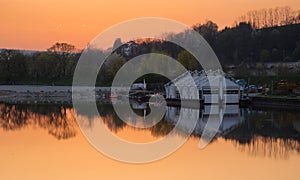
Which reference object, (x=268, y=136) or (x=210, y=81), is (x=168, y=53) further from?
(x=268, y=136)

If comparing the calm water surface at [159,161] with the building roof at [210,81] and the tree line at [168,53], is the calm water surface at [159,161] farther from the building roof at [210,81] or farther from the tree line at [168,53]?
the tree line at [168,53]

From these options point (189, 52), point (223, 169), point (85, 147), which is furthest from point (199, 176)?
point (189, 52)

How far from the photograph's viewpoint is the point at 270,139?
15.2m

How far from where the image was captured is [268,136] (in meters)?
16.0

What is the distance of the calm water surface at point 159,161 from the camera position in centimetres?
989

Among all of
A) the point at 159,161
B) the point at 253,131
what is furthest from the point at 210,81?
the point at 159,161

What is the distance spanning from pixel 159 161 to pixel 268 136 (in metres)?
5.83

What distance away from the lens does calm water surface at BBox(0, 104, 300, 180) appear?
389 inches

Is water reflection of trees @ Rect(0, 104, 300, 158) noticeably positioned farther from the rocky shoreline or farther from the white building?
the rocky shoreline

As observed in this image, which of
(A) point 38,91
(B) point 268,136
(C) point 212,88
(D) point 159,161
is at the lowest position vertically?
(D) point 159,161

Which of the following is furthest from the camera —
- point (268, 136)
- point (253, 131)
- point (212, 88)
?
point (212, 88)

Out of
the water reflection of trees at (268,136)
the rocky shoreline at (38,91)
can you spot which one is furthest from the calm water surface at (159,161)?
the rocky shoreline at (38,91)

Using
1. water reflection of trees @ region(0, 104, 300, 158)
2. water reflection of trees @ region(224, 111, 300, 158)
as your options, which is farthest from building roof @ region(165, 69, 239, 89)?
water reflection of trees @ region(224, 111, 300, 158)

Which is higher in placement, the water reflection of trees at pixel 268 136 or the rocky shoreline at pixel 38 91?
the rocky shoreline at pixel 38 91
